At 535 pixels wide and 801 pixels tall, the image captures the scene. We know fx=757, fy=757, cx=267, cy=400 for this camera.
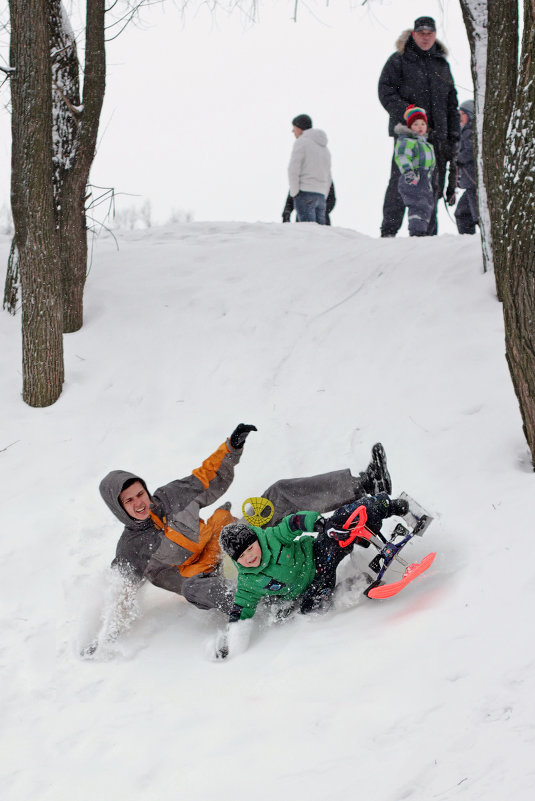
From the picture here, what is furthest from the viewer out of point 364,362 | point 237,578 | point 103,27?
point 103,27

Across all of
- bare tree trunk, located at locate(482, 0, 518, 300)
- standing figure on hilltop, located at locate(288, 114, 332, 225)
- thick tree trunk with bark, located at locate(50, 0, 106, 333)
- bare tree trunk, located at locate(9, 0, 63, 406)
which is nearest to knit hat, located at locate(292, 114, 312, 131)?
standing figure on hilltop, located at locate(288, 114, 332, 225)

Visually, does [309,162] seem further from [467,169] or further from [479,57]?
[479,57]

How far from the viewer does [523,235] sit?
12.0ft

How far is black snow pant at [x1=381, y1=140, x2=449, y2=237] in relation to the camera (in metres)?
8.27

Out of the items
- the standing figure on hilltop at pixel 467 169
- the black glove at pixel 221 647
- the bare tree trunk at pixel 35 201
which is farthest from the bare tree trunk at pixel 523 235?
the standing figure on hilltop at pixel 467 169

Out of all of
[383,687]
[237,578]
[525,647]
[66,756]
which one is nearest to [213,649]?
[237,578]

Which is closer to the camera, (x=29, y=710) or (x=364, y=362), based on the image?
(x=29, y=710)

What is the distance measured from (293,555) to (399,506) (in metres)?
0.58

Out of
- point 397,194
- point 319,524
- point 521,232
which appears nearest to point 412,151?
point 397,194

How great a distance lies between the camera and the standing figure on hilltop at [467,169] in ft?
29.8

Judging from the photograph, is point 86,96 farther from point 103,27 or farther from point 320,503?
point 320,503

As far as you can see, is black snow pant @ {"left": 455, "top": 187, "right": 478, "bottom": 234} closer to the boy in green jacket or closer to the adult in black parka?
the adult in black parka

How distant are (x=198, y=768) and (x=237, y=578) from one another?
1.26 metres

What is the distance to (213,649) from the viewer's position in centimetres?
369
